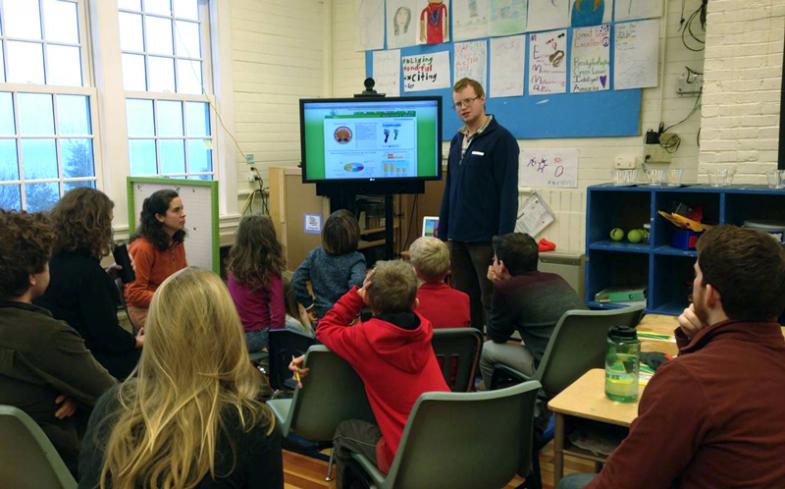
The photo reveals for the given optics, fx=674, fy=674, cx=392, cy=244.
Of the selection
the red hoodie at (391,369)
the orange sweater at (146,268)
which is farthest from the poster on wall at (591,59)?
Result: the red hoodie at (391,369)

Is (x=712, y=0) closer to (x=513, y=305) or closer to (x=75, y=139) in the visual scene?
(x=513, y=305)

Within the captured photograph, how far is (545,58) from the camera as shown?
16.9ft

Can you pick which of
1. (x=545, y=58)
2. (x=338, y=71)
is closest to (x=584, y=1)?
(x=545, y=58)

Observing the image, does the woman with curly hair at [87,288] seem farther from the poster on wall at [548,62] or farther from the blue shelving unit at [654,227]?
the poster on wall at [548,62]

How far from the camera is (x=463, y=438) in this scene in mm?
1846

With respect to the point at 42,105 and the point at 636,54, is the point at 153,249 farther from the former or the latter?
the point at 636,54

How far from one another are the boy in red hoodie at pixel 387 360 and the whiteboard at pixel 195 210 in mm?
2521

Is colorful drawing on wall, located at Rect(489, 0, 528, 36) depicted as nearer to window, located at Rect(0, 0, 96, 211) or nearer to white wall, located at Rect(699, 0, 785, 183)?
white wall, located at Rect(699, 0, 785, 183)

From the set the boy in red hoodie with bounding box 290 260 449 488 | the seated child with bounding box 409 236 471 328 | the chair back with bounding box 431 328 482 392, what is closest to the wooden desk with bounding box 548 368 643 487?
the boy in red hoodie with bounding box 290 260 449 488

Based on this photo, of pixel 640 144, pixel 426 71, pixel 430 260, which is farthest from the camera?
pixel 426 71

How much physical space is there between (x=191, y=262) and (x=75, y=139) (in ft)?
3.89

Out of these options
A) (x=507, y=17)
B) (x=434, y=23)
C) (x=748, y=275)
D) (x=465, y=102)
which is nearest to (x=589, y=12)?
(x=507, y=17)

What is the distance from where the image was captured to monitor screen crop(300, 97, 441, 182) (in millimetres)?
4926

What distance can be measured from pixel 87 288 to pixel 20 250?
0.70 m
